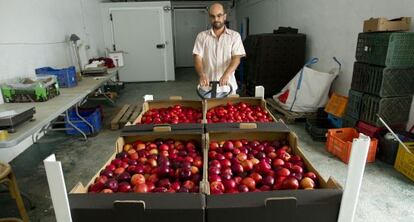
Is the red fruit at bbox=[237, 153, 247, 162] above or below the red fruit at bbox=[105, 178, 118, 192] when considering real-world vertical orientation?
below

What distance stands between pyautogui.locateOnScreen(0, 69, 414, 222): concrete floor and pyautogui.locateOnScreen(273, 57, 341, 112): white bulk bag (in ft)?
1.04

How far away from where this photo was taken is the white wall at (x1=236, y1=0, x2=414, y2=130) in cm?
297

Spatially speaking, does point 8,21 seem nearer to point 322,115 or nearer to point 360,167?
point 360,167

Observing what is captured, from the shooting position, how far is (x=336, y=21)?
380 centimetres

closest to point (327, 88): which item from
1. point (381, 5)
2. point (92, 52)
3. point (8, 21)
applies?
point (381, 5)

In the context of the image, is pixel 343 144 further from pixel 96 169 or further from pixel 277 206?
pixel 96 169

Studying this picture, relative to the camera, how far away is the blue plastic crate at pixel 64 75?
3.27 m

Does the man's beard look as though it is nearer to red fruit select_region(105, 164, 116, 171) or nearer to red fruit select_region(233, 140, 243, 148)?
red fruit select_region(233, 140, 243, 148)

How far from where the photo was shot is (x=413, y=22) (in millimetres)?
2652

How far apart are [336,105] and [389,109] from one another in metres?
0.82

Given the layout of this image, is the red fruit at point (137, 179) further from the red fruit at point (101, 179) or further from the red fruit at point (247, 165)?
the red fruit at point (247, 165)

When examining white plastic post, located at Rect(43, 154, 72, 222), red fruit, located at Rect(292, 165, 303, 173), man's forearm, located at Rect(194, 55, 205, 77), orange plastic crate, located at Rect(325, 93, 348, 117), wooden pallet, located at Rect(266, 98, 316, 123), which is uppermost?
man's forearm, located at Rect(194, 55, 205, 77)

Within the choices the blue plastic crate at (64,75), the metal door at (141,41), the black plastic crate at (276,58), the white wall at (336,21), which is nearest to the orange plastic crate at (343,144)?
the white wall at (336,21)

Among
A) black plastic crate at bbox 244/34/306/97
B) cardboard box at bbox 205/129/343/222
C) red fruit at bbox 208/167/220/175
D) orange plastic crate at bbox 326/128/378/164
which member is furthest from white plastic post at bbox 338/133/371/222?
black plastic crate at bbox 244/34/306/97
